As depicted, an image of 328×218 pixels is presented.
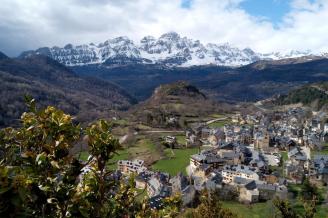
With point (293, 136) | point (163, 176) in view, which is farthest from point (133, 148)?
point (293, 136)

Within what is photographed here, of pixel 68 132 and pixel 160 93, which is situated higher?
pixel 68 132

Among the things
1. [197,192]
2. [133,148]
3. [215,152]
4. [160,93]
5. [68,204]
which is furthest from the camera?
[160,93]

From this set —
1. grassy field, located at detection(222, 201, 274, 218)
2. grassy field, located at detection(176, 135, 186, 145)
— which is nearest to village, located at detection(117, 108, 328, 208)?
grassy field, located at detection(176, 135, 186, 145)

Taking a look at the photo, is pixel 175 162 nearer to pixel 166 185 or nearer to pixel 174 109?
pixel 166 185

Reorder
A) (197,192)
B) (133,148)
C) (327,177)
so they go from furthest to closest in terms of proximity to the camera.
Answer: (133,148) → (327,177) → (197,192)

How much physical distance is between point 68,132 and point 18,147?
1032 mm

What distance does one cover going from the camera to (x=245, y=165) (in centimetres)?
7944

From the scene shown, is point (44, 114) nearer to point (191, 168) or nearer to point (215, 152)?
point (191, 168)

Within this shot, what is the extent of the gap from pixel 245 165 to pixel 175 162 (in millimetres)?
14785

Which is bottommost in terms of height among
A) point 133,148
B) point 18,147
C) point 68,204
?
point 133,148

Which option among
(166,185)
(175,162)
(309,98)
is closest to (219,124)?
(309,98)

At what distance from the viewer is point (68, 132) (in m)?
6.22

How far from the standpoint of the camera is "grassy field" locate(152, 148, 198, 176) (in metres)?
81.6

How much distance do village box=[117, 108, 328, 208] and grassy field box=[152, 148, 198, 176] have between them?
242 centimetres
